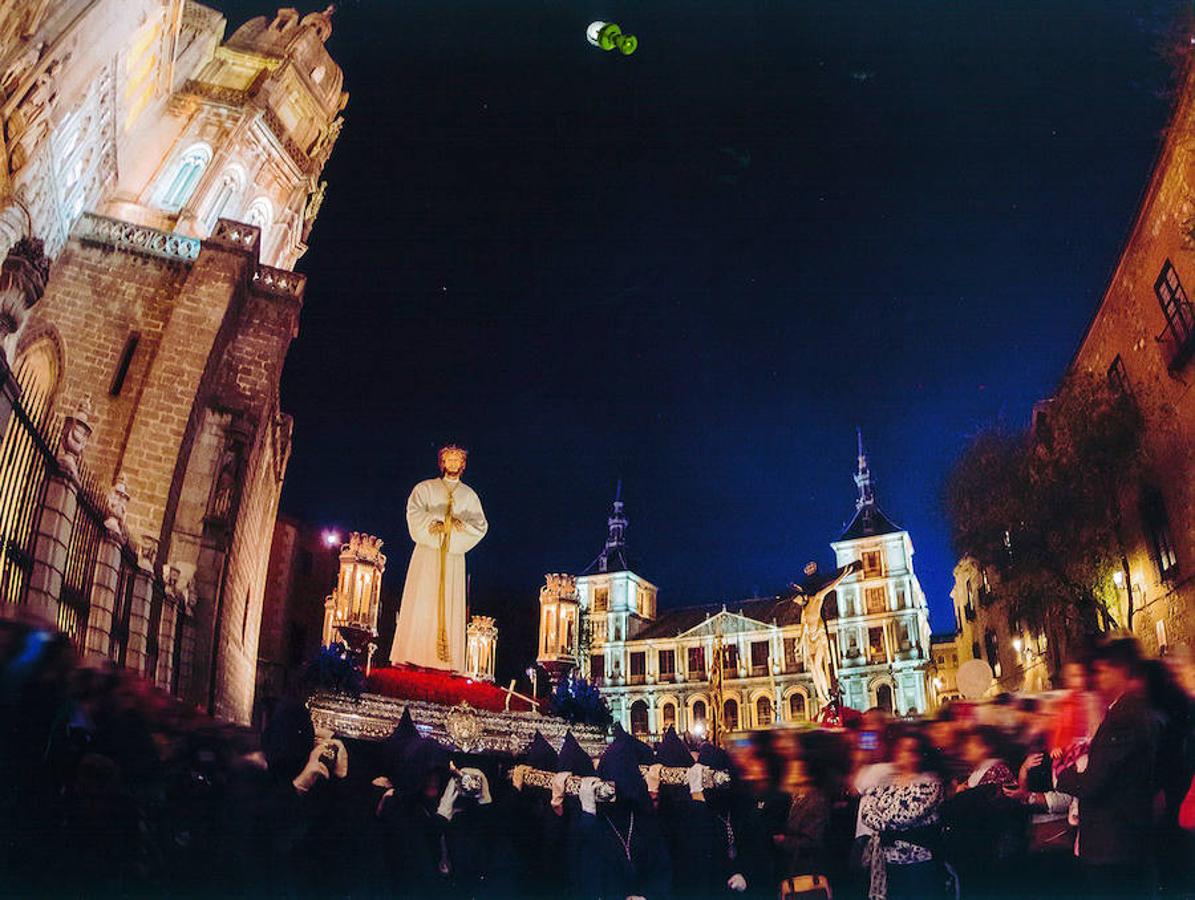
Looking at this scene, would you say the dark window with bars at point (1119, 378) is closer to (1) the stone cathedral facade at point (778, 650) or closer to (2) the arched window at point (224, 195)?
(2) the arched window at point (224, 195)

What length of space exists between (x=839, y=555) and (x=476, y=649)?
46336 millimetres

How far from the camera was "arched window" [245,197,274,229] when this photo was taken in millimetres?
25438

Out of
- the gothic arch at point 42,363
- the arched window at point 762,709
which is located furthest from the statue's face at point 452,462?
the arched window at point 762,709

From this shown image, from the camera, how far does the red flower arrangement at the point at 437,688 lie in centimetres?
1023

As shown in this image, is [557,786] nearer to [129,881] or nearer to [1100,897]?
[129,881]

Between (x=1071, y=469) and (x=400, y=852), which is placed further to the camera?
(x=1071, y=469)

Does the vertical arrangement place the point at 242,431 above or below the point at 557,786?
above

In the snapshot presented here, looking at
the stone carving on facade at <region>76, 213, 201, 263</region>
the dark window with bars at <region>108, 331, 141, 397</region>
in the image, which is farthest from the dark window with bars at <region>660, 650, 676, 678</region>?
the dark window with bars at <region>108, 331, 141, 397</region>

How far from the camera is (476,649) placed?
25.5 m

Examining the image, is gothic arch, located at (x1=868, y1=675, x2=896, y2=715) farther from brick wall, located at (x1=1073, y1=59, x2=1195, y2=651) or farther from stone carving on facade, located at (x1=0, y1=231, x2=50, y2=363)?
stone carving on facade, located at (x1=0, y1=231, x2=50, y2=363)

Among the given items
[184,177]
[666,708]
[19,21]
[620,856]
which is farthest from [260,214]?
[666,708]

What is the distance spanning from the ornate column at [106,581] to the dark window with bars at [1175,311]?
65.2ft

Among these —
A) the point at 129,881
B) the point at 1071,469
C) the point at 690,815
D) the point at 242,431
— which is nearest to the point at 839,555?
the point at 1071,469

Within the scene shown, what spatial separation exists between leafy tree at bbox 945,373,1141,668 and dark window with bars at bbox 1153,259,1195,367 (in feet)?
9.79
